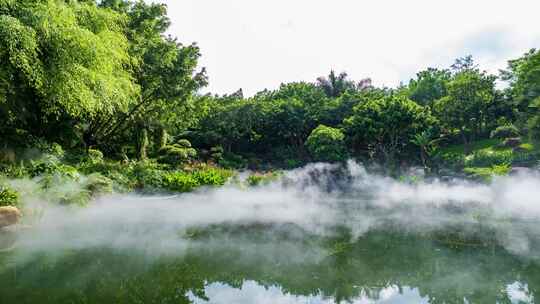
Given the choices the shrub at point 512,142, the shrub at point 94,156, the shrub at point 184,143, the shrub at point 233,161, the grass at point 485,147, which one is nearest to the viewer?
the shrub at point 94,156

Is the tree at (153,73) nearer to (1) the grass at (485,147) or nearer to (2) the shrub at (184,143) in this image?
(2) the shrub at (184,143)

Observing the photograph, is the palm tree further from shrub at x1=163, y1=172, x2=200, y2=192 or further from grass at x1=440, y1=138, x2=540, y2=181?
shrub at x1=163, y1=172, x2=200, y2=192

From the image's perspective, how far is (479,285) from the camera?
532cm

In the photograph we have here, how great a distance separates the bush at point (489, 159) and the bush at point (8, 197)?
26802mm

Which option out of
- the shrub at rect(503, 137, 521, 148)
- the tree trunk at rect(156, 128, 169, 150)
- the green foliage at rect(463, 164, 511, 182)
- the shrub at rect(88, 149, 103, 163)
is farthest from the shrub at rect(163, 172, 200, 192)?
the shrub at rect(503, 137, 521, 148)

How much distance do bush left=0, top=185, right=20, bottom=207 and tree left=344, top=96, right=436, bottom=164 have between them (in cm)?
2298

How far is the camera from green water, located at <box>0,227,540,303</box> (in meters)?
4.93

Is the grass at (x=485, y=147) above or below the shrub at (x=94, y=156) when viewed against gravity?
above

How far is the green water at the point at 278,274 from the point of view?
4926mm

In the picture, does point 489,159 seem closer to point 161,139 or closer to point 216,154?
point 216,154

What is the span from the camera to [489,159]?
2638 cm

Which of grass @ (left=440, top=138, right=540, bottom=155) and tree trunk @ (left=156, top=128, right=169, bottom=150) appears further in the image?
grass @ (left=440, top=138, right=540, bottom=155)

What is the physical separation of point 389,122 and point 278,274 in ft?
77.1

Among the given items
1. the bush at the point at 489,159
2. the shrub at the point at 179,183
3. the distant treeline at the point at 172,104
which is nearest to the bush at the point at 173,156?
the distant treeline at the point at 172,104
